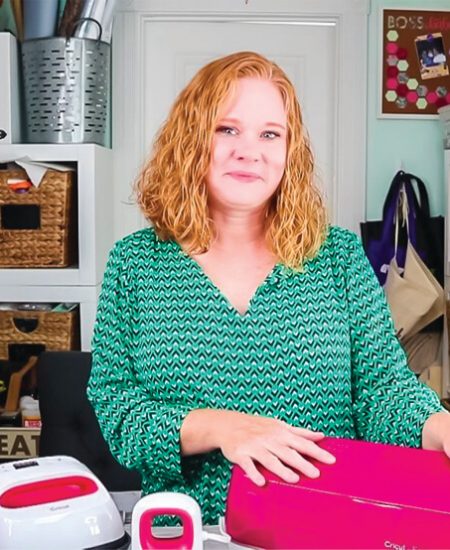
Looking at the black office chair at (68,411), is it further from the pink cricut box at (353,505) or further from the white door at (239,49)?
the white door at (239,49)

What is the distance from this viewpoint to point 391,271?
10.0 feet

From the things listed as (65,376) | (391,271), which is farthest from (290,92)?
(391,271)

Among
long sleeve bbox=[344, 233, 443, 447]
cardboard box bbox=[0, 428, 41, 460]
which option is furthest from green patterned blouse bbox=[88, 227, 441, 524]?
cardboard box bbox=[0, 428, 41, 460]

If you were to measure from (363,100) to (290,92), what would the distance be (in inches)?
82.2

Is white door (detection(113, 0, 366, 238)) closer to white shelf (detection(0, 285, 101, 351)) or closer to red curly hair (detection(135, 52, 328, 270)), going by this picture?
white shelf (detection(0, 285, 101, 351))

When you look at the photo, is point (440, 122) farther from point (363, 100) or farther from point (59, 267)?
point (59, 267)

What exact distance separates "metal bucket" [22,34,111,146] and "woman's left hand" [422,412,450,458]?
6.40ft

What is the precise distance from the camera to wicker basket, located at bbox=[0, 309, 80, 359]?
2.77 metres

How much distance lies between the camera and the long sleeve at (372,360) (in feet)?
3.87

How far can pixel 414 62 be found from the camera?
10.5 ft

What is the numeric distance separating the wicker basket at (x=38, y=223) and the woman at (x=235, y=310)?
1.54 meters

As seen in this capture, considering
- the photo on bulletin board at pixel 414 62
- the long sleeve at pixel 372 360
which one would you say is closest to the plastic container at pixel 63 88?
the photo on bulletin board at pixel 414 62

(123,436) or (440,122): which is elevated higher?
(440,122)

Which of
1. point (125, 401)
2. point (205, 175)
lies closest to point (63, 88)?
point (205, 175)
